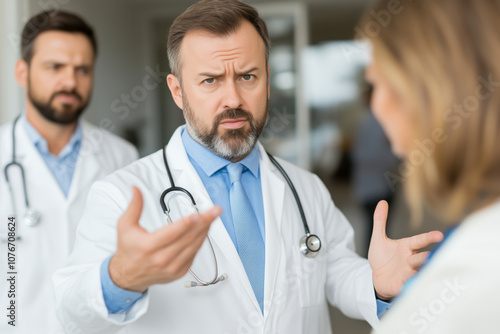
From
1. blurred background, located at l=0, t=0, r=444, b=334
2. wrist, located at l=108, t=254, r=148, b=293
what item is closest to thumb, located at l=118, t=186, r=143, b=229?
wrist, located at l=108, t=254, r=148, b=293

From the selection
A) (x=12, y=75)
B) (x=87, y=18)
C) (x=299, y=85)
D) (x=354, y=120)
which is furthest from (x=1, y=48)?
(x=354, y=120)

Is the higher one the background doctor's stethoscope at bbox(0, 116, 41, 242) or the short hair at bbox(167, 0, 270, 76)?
the short hair at bbox(167, 0, 270, 76)

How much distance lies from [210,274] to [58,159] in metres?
1.10

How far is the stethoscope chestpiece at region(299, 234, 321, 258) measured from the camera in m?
1.40

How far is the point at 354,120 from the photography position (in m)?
9.75

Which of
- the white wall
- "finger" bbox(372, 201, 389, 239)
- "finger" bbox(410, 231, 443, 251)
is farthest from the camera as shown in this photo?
the white wall

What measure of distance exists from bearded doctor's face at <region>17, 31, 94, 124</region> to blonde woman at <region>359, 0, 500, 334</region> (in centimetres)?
158

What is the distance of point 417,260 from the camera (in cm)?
114

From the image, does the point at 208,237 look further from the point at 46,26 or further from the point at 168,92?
the point at 168,92

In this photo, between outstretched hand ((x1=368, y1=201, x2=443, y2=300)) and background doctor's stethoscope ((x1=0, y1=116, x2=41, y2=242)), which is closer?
outstretched hand ((x1=368, y1=201, x2=443, y2=300))

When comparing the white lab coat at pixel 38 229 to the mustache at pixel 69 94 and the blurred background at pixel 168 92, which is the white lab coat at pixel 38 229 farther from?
the blurred background at pixel 168 92

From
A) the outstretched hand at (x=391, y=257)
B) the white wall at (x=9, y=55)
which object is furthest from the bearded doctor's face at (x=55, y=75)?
the outstretched hand at (x=391, y=257)

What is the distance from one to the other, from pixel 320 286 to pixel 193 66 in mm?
725

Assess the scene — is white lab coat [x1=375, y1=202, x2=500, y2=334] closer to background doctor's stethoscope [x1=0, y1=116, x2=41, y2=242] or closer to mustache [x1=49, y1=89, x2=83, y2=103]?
background doctor's stethoscope [x1=0, y1=116, x2=41, y2=242]
